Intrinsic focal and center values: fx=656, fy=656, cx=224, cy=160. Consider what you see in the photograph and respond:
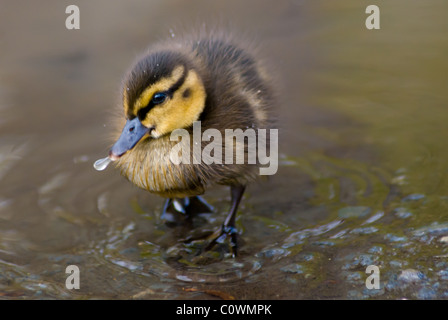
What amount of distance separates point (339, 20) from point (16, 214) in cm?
382

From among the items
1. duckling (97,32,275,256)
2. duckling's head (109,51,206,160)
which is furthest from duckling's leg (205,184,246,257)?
duckling's head (109,51,206,160)

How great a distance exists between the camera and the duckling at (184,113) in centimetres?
312

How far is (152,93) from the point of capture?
10.1 feet

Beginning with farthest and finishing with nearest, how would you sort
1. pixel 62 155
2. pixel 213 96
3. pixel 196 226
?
pixel 62 155 → pixel 196 226 → pixel 213 96

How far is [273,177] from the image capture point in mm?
3969

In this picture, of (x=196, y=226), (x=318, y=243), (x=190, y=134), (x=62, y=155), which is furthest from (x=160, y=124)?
(x=62, y=155)

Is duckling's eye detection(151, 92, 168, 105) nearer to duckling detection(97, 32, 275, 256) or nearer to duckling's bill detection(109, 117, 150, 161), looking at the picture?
duckling detection(97, 32, 275, 256)

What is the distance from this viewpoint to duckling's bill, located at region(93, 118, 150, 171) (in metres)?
3.13

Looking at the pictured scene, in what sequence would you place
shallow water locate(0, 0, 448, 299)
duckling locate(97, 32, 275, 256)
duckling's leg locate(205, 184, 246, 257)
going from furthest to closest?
duckling's leg locate(205, 184, 246, 257) < duckling locate(97, 32, 275, 256) < shallow water locate(0, 0, 448, 299)

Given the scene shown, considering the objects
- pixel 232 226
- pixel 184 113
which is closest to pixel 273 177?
pixel 232 226

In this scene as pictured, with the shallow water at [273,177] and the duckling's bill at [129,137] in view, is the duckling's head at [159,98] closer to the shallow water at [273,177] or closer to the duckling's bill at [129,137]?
the duckling's bill at [129,137]

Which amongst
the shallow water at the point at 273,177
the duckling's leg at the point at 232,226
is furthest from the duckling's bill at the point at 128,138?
the duckling's leg at the point at 232,226

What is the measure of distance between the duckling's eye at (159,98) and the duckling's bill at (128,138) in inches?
5.4

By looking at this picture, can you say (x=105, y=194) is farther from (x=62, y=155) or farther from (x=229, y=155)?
(x=229, y=155)
